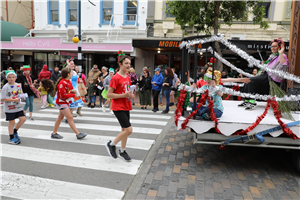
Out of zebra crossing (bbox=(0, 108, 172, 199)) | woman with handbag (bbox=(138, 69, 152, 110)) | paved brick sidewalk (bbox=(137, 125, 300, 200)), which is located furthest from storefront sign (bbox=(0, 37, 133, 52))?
paved brick sidewalk (bbox=(137, 125, 300, 200))

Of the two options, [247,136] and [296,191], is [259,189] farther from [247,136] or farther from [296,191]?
[247,136]

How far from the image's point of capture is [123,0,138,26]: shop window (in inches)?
626

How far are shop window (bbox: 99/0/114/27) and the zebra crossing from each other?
11.6m

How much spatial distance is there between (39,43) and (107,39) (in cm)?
461

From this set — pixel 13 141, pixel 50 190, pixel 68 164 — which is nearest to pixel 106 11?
pixel 13 141

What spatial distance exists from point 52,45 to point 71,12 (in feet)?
13.7

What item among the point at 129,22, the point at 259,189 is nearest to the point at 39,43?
the point at 129,22

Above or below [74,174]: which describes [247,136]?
above

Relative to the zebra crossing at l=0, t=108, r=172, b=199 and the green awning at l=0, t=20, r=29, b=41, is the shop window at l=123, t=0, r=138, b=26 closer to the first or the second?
the green awning at l=0, t=20, r=29, b=41

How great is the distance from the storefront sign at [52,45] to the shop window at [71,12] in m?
3.29

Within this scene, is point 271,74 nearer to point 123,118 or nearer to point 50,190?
point 123,118

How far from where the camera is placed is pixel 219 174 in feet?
12.5

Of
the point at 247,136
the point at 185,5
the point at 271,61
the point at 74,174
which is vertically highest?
the point at 185,5

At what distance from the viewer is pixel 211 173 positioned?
385cm
